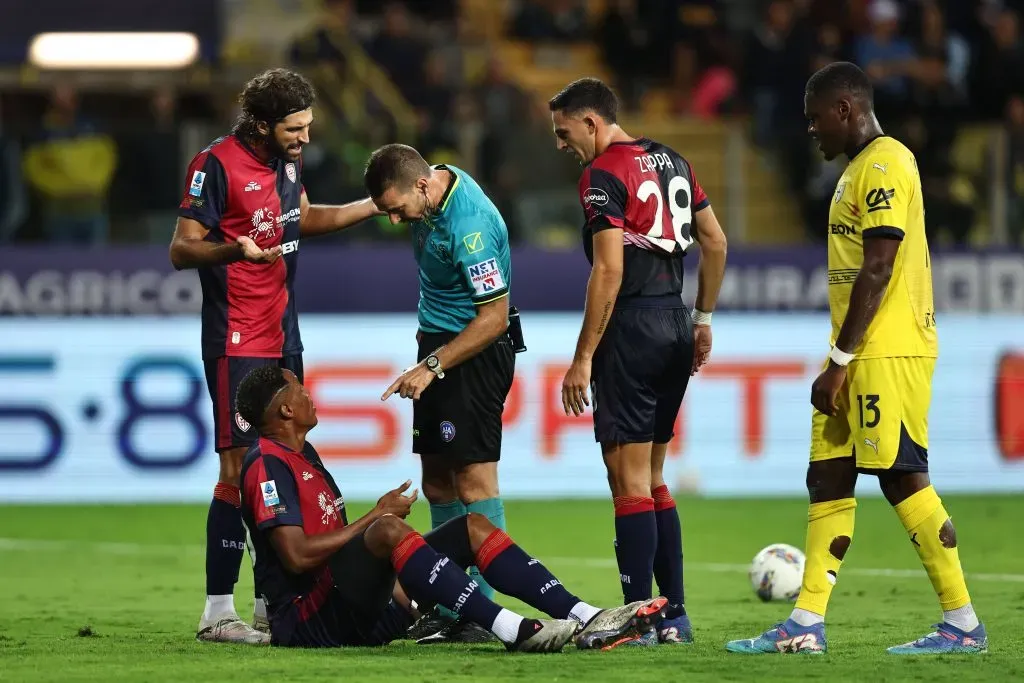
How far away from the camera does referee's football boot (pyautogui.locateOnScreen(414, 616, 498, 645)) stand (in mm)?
6887

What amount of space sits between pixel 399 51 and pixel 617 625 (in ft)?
38.1

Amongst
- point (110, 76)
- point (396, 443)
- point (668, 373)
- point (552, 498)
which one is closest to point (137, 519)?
point (396, 443)

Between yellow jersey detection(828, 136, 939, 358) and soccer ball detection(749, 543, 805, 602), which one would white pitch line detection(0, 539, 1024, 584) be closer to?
soccer ball detection(749, 543, 805, 602)

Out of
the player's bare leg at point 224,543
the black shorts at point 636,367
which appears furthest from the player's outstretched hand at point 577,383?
the player's bare leg at point 224,543

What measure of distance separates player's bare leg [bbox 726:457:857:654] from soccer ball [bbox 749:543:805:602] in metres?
2.13

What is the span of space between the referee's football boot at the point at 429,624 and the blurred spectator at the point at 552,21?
12946mm

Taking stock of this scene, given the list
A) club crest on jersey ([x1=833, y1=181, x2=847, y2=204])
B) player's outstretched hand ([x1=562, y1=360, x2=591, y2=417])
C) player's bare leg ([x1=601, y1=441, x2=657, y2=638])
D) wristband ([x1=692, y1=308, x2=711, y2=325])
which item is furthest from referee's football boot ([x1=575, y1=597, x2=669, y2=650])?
Answer: club crest on jersey ([x1=833, y1=181, x2=847, y2=204])

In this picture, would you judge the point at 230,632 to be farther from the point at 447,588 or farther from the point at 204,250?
the point at 204,250

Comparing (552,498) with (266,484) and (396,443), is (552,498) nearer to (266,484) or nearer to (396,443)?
(396,443)

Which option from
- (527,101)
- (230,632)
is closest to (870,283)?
(230,632)

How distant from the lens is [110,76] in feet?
54.4

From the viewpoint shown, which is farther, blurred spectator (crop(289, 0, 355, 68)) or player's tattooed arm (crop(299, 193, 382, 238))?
blurred spectator (crop(289, 0, 355, 68))

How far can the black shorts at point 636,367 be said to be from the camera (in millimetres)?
6742

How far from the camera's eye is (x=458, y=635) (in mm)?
6938
